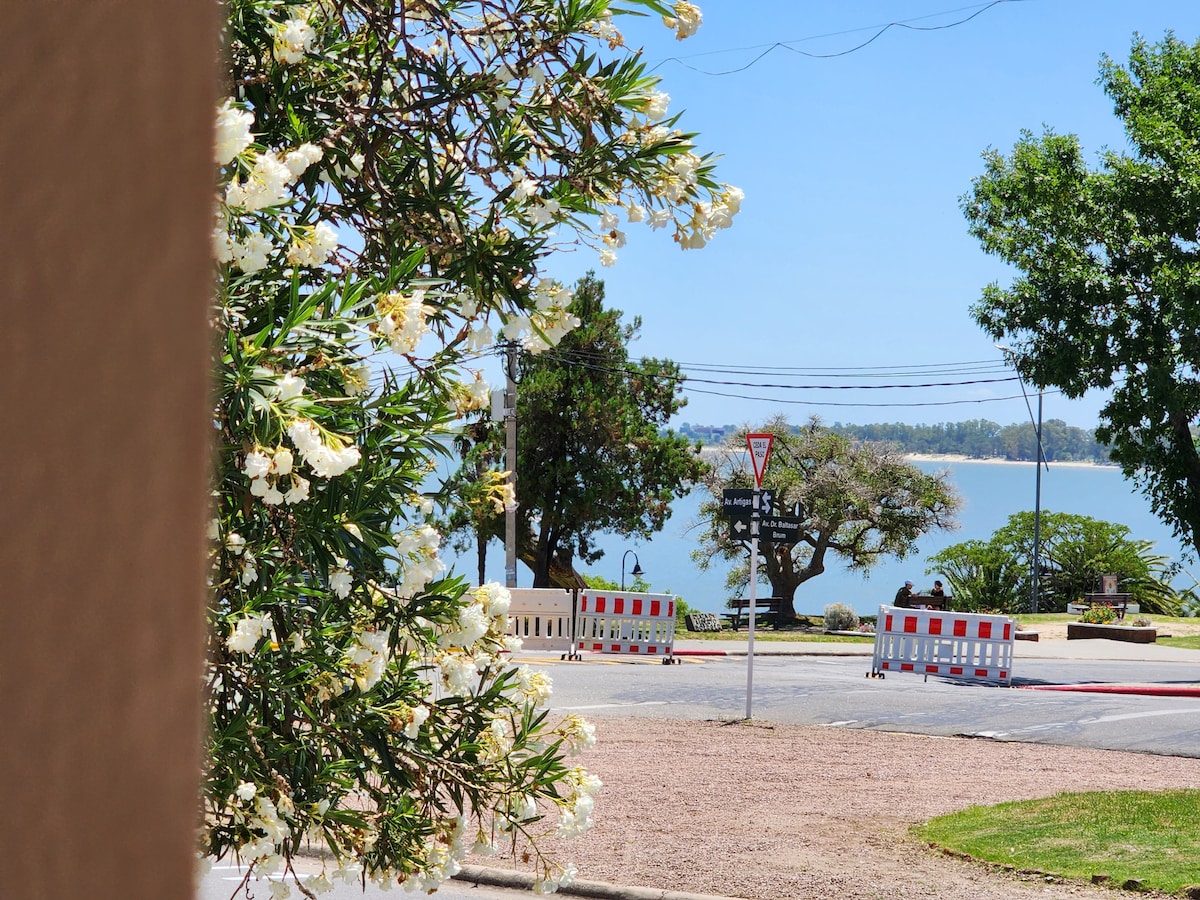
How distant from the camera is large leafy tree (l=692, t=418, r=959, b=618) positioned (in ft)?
133

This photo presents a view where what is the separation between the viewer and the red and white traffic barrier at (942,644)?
59.8ft

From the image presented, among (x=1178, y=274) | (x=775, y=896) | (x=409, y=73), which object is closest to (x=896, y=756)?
(x=775, y=896)

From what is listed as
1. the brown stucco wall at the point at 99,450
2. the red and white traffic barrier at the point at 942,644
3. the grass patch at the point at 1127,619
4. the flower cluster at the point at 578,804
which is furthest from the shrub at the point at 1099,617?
the brown stucco wall at the point at 99,450

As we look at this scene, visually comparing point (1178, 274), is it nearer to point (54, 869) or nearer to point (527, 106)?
point (527, 106)

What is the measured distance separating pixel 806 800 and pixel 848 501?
32.2 meters

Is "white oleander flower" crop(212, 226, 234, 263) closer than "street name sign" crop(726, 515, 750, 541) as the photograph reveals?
Yes

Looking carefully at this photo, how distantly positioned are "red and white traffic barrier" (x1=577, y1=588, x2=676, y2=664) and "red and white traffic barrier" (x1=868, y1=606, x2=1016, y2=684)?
3595 mm

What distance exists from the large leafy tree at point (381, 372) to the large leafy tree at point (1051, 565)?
112 feet

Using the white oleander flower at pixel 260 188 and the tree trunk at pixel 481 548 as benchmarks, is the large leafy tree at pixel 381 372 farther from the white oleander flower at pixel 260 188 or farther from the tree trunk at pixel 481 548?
the tree trunk at pixel 481 548

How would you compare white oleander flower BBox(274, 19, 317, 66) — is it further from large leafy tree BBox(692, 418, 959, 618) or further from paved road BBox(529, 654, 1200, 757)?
large leafy tree BBox(692, 418, 959, 618)

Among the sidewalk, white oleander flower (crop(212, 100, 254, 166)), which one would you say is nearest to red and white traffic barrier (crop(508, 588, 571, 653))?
the sidewalk

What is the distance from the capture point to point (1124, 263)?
19422mm

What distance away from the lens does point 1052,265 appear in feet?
63.5

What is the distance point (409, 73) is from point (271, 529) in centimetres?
141
